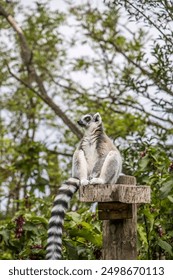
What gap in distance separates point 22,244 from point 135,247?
180 centimetres

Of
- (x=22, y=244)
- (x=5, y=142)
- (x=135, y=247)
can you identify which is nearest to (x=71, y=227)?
(x=22, y=244)

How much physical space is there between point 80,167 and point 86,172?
0.19 feet

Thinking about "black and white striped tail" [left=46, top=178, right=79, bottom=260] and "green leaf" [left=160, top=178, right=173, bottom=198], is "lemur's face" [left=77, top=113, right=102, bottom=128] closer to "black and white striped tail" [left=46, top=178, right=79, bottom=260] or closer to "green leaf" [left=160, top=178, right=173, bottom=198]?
"black and white striped tail" [left=46, top=178, right=79, bottom=260]

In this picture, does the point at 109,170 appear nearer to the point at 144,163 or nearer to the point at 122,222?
the point at 122,222

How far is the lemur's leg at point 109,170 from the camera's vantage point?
A: 15.6 feet

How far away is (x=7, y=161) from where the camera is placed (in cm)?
1216

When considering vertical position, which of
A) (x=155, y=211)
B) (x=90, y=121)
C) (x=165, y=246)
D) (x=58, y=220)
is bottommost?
(x=58, y=220)

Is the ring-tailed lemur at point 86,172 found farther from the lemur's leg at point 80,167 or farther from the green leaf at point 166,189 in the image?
the green leaf at point 166,189

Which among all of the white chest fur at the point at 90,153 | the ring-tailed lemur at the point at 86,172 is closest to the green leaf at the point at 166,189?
the ring-tailed lemur at the point at 86,172

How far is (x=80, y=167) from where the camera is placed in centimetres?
490

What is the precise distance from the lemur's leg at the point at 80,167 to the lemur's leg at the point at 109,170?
0.11m

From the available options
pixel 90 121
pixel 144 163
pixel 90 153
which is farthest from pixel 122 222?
pixel 144 163

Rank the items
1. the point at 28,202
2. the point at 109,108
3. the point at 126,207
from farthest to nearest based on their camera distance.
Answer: the point at 109,108 → the point at 28,202 → the point at 126,207
